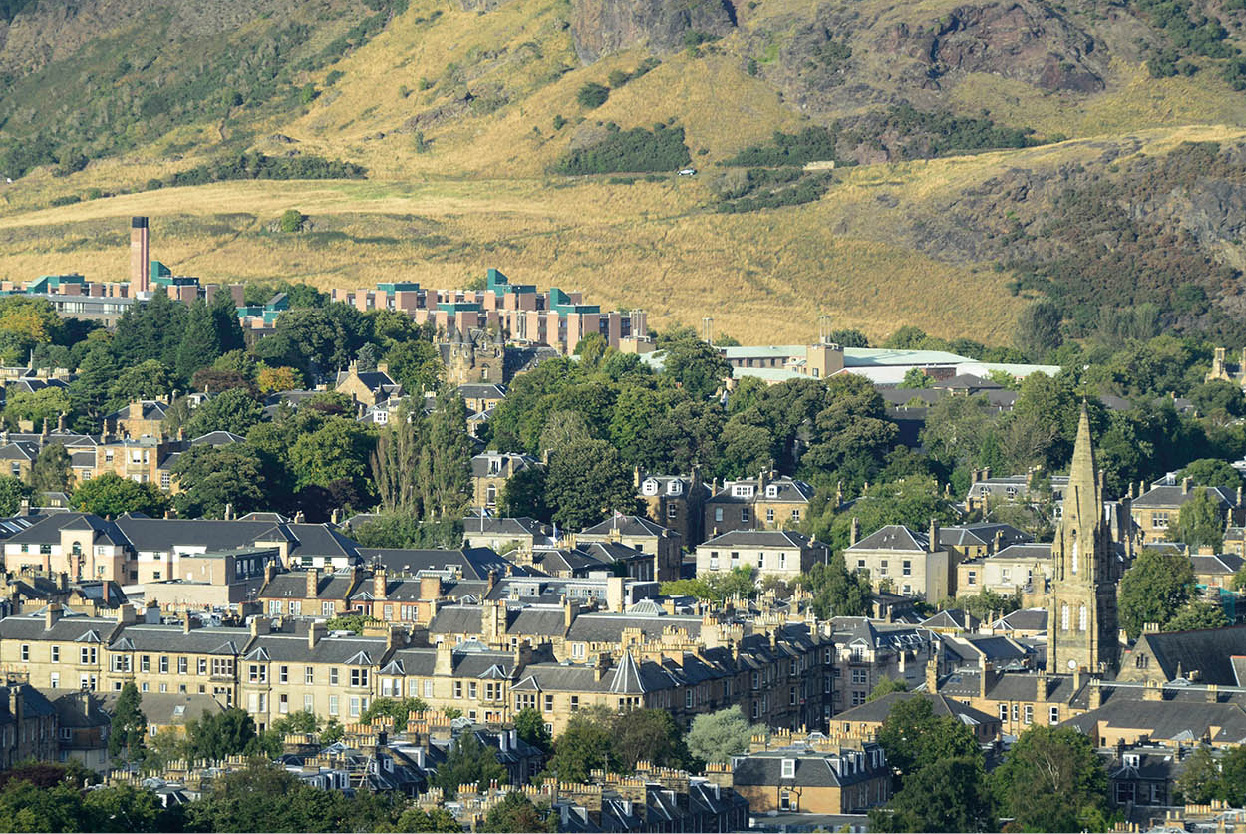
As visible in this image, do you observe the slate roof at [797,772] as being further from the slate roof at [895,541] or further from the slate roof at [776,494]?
the slate roof at [776,494]

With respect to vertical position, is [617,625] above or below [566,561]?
below

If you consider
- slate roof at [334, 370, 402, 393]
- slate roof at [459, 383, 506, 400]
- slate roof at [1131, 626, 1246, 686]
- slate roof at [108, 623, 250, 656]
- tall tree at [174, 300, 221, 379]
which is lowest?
slate roof at [1131, 626, 1246, 686]

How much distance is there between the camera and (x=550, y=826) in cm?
7700

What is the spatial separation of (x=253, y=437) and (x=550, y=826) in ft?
274

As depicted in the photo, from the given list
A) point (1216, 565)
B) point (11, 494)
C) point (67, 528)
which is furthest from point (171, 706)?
point (1216, 565)

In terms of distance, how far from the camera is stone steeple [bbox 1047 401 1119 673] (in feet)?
380

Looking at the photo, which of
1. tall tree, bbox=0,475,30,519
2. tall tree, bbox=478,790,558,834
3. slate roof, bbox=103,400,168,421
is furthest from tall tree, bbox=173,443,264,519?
tall tree, bbox=478,790,558,834

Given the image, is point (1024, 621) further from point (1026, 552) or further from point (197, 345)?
point (197, 345)

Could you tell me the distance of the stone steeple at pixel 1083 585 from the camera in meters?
116

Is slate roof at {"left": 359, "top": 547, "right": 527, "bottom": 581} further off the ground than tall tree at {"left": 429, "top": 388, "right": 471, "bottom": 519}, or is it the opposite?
tall tree at {"left": 429, "top": 388, "right": 471, "bottom": 519}

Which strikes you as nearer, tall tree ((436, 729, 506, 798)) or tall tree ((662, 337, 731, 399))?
tall tree ((436, 729, 506, 798))

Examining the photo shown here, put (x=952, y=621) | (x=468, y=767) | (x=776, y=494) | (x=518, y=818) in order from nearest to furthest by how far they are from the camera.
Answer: (x=518, y=818)
(x=468, y=767)
(x=952, y=621)
(x=776, y=494)

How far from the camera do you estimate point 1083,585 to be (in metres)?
118

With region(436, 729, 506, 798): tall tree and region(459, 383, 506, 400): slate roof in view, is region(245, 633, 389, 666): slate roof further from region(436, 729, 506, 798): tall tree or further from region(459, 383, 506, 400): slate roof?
region(459, 383, 506, 400): slate roof
